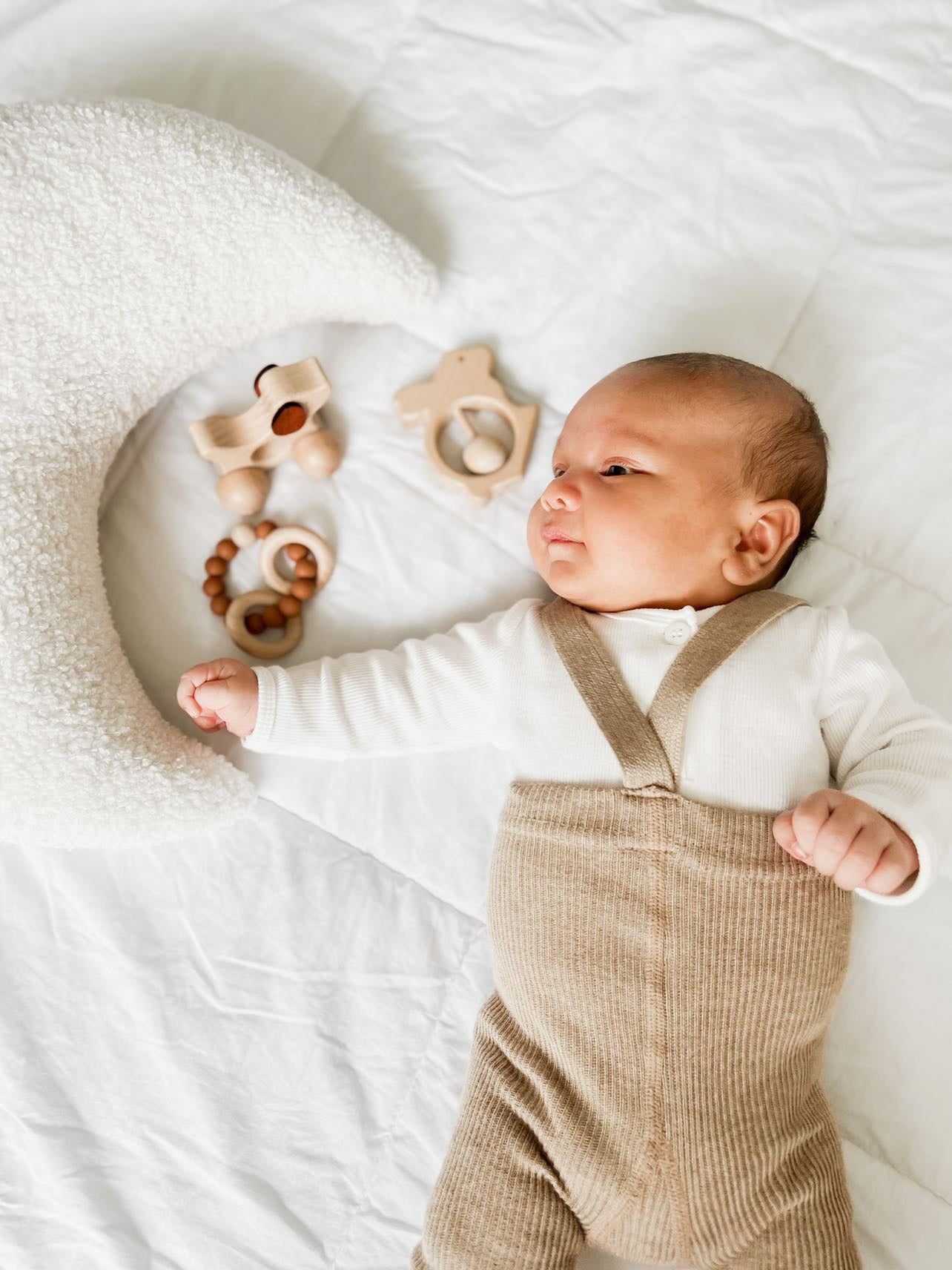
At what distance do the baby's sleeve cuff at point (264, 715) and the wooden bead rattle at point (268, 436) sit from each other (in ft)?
0.78

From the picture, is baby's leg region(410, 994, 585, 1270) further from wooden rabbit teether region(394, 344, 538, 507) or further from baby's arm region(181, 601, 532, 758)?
wooden rabbit teether region(394, 344, 538, 507)

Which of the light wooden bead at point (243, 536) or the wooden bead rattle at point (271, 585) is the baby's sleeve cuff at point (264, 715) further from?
the light wooden bead at point (243, 536)

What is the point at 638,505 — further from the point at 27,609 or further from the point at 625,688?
the point at 27,609

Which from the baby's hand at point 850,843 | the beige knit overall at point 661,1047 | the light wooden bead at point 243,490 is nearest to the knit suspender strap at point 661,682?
the beige knit overall at point 661,1047

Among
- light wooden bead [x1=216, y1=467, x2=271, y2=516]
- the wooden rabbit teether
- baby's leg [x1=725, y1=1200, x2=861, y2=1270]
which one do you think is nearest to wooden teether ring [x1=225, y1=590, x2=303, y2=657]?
light wooden bead [x1=216, y1=467, x2=271, y2=516]

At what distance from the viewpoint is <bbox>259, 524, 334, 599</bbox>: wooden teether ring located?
1.17 metres

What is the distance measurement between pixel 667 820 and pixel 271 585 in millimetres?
534

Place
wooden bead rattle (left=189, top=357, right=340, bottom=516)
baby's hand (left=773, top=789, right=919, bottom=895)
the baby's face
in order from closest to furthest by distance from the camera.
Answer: baby's hand (left=773, top=789, right=919, bottom=895) → the baby's face → wooden bead rattle (left=189, top=357, right=340, bottom=516)

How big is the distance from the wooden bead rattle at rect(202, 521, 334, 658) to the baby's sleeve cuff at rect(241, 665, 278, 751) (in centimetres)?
9

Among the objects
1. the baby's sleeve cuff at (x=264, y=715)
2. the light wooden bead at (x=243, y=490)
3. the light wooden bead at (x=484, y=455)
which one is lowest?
the baby's sleeve cuff at (x=264, y=715)

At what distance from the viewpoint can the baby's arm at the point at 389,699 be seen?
108 cm

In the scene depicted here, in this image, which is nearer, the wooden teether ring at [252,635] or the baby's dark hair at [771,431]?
the baby's dark hair at [771,431]

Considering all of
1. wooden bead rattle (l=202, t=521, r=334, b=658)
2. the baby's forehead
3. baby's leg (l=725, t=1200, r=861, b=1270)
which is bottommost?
baby's leg (l=725, t=1200, r=861, b=1270)

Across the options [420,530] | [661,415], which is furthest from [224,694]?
[661,415]
